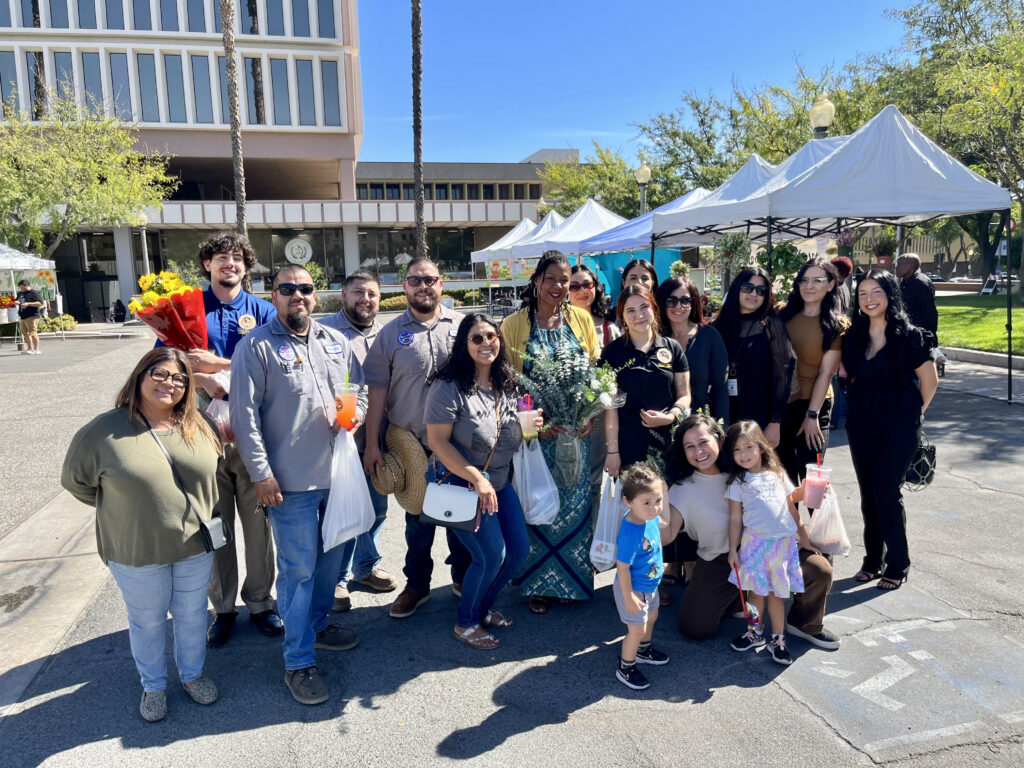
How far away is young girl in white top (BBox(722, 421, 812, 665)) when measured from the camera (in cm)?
343

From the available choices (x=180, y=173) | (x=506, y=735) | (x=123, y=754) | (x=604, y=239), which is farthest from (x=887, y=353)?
(x=180, y=173)

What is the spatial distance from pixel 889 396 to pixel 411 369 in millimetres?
2787

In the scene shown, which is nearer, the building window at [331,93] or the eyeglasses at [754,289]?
the eyeglasses at [754,289]

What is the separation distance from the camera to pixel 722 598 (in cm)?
361

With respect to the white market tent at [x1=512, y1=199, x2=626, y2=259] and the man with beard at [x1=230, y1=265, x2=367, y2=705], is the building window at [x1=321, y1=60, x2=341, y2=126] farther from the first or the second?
the man with beard at [x1=230, y1=265, x2=367, y2=705]

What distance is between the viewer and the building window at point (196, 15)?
35.9m

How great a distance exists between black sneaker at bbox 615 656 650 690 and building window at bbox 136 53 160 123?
4046 centimetres

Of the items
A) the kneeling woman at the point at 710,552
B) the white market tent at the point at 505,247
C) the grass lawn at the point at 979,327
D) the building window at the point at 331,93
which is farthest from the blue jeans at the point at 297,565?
the building window at the point at 331,93

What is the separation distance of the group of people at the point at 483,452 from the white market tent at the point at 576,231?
402 inches

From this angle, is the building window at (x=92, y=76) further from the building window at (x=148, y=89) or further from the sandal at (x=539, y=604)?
the sandal at (x=539, y=604)


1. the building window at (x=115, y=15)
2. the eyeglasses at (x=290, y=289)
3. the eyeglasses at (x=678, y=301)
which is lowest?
the eyeglasses at (x=678, y=301)

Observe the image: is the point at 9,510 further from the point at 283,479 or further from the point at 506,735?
the point at 506,735

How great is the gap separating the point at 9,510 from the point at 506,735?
516cm

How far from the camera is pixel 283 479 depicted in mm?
3123
